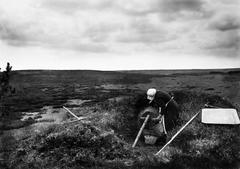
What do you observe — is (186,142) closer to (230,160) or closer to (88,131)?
(230,160)

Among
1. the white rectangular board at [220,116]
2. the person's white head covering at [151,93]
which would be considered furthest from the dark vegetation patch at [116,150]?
the person's white head covering at [151,93]

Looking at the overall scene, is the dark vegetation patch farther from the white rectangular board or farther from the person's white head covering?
the person's white head covering

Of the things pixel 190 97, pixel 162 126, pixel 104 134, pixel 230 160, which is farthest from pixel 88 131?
pixel 190 97

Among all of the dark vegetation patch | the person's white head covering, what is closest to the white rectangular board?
the dark vegetation patch

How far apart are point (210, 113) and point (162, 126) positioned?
8.23ft

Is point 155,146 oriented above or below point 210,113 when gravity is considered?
below

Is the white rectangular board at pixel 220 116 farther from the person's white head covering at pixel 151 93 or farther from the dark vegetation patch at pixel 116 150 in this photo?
the person's white head covering at pixel 151 93

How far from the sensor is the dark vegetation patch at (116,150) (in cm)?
991

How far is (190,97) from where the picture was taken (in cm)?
1839

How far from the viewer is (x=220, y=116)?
13.4 meters

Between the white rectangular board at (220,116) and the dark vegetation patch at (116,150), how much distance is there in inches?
11.2

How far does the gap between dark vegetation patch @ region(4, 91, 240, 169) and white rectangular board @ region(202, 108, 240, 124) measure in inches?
11.2

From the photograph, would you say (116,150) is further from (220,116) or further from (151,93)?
(220,116)

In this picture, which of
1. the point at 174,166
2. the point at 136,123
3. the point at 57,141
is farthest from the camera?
the point at 136,123
